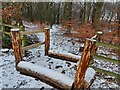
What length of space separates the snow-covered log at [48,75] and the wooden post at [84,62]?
0.69 ft

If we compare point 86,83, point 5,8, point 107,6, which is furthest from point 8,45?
point 107,6

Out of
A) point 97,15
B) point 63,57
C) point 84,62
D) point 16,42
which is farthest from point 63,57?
point 97,15

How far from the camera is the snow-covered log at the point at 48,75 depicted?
433 centimetres

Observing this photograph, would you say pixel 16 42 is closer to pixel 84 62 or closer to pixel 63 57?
pixel 63 57

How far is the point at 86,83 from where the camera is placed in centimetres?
435

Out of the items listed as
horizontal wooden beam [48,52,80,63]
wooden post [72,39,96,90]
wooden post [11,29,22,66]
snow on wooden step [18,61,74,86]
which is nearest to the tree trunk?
horizontal wooden beam [48,52,80,63]

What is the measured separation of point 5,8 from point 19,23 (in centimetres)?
161

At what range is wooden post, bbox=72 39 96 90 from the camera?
3.90m

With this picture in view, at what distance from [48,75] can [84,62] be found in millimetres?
1248

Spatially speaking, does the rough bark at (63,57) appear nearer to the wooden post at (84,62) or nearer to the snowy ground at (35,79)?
the snowy ground at (35,79)

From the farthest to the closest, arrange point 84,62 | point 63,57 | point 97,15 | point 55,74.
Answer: point 97,15, point 63,57, point 55,74, point 84,62

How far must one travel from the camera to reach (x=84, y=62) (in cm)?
401

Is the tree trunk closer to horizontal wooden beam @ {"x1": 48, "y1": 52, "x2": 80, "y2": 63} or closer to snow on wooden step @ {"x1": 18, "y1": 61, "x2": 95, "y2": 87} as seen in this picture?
horizontal wooden beam @ {"x1": 48, "y1": 52, "x2": 80, "y2": 63}

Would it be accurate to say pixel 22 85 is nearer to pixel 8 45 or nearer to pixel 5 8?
pixel 8 45
